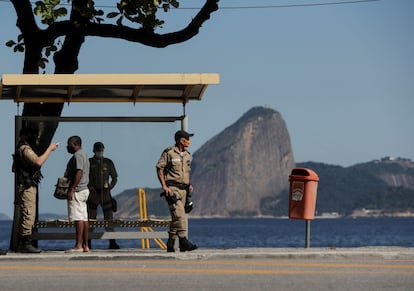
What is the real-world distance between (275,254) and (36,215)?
4.87 meters

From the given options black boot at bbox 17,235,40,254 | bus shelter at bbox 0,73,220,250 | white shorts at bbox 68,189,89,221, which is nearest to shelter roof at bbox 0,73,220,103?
bus shelter at bbox 0,73,220,250

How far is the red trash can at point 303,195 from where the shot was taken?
19.1 meters

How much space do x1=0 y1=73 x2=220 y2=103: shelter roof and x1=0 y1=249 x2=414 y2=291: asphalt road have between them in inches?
108

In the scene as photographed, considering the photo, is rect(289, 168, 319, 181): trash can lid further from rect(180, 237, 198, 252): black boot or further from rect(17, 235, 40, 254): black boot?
rect(17, 235, 40, 254): black boot

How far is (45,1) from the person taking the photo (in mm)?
20172

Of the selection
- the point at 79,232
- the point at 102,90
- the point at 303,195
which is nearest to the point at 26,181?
the point at 79,232

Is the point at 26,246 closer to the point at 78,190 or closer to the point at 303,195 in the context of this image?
the point at 78,190

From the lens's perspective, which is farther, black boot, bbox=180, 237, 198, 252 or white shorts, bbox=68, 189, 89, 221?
white shorts, bbox=68, 189, 89, 221

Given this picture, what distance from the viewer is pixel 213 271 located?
14.2 metres

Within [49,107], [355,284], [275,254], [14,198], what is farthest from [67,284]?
[49,107]

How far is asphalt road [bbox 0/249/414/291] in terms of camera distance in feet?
41.9

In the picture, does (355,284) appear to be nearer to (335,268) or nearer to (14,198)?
(335,268)

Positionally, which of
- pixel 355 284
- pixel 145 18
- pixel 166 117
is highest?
pixel 145 18

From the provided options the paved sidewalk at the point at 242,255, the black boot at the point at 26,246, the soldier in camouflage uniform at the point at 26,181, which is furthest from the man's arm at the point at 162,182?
the black boot at the point at 26,246
